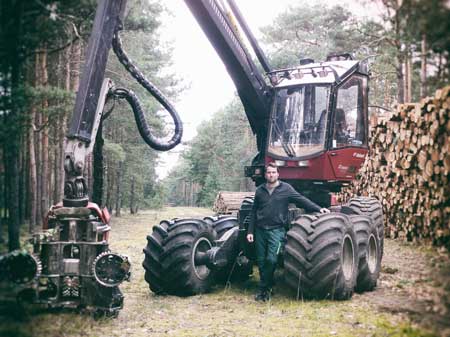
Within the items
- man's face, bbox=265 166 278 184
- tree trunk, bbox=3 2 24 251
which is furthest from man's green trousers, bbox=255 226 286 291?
tree trunk, bbox=3 2 24 251

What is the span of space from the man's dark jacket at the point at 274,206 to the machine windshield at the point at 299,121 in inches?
53.6

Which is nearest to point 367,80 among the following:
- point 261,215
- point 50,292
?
point 261,215

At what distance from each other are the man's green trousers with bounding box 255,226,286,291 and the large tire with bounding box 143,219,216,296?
2.93 ft

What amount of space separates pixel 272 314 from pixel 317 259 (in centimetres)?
94

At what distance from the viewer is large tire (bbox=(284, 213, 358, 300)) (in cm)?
659

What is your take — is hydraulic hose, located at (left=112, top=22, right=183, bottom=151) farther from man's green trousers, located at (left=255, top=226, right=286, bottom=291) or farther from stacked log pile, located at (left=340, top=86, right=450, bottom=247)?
stacked log pile, located at (left=340, top=86, right=450, bottom=247)

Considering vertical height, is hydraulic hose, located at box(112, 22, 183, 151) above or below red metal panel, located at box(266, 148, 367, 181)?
above

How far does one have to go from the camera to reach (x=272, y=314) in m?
6.24

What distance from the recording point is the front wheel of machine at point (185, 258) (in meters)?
7.12

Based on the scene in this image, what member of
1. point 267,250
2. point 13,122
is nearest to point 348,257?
point 267,250

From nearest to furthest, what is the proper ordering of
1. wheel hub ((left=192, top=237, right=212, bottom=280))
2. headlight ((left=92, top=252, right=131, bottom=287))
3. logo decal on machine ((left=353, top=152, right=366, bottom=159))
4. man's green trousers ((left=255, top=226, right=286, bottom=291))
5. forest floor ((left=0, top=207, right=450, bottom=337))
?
forest floor ((left=0, top=207, right=450, bottom=337)) < headlight ((left=92, top=252, right=131, bottom=287)) < man's green trousers ((left=255, top=226, right=286, bottom=291)) < wheel hub ((left=192, top=237, right=212, bottom=280)) < logo decal on machine ((left=353, top=152, right=366, bottom=159))

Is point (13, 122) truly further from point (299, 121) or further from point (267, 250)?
point (299, 121)

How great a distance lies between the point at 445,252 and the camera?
2703 mm

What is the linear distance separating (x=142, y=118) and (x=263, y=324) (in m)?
2.84
